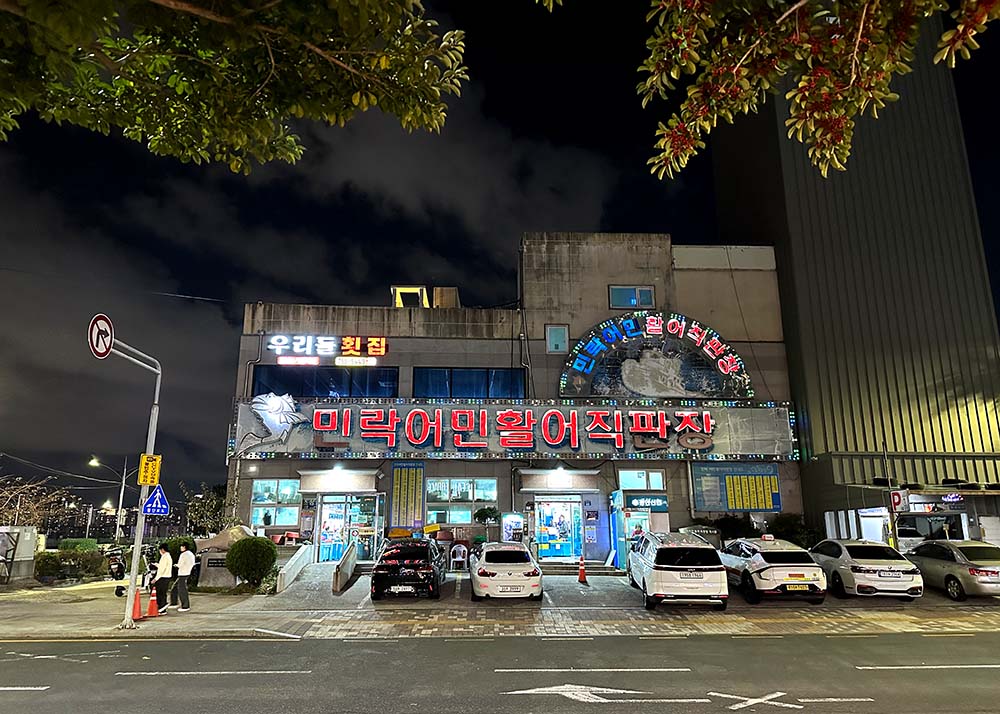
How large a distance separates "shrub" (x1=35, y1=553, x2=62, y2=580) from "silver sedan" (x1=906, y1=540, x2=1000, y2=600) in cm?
3004

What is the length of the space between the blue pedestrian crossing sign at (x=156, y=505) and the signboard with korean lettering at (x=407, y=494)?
14.8 metres

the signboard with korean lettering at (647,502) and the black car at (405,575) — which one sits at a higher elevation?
the signboard with korean lettering at (647,502)

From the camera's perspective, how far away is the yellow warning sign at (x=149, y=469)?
1642cm

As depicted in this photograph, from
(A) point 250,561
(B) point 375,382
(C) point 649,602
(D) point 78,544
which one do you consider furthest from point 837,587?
(D) point 78,544

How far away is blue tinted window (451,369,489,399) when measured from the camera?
110 feet

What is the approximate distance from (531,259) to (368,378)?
10.1 metres

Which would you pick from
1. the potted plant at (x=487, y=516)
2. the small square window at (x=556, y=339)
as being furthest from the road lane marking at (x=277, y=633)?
the small square window at (x=556, y=339)

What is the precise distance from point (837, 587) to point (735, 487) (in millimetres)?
11720

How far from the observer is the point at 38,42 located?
4.90 m

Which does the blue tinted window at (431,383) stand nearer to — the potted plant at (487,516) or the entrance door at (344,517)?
the entrance door at (344,517)

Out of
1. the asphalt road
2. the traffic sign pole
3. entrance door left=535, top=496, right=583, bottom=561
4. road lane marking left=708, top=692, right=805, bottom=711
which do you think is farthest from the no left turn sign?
entrance door left=535, top=496, right=583, bottom=561

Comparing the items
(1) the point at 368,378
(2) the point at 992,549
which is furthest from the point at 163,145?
(1) the point at 368,378

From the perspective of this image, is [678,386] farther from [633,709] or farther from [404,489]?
[633,709]

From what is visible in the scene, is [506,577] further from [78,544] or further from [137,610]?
[78,544]
